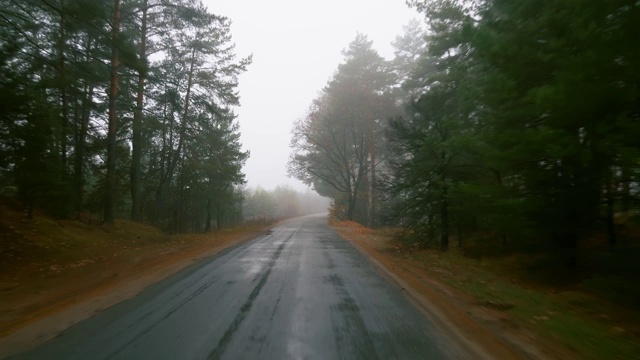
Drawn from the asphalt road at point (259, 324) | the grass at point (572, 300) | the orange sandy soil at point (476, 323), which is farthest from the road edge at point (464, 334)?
the grass at point (572, 300)

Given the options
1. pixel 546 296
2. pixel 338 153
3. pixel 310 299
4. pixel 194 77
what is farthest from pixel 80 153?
pixel 338 153

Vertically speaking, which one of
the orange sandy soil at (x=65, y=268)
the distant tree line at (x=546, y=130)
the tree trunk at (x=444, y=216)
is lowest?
the orange sandy soil at (x=65, y=268)

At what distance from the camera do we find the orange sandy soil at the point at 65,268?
5.92 m

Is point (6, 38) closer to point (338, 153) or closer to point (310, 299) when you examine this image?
point (310, 299)

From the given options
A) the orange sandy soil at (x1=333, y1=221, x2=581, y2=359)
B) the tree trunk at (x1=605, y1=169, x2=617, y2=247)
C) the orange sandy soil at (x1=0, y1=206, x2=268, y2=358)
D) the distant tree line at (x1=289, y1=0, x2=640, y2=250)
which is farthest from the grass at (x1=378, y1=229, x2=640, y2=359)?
the orange sandy soil at (x1=0, y1=206, x2=268, y2=358)

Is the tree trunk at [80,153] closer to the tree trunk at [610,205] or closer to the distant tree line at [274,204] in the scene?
the tree trunk at [610,205]

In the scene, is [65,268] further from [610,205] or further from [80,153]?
[610,205]

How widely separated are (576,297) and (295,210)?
8476 centimetres

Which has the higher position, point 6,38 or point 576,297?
point 6,38

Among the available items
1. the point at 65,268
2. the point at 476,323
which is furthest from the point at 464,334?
the point at 65,268

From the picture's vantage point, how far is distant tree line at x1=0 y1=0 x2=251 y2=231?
983cm

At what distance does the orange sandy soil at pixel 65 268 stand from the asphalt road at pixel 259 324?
0.51 metres

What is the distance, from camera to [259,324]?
550 cm

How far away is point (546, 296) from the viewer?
304 inches
